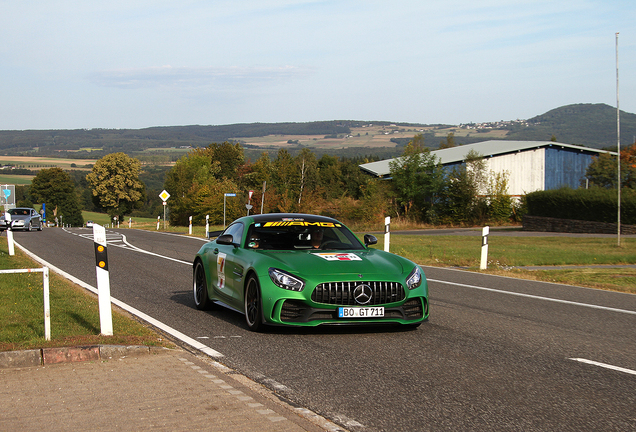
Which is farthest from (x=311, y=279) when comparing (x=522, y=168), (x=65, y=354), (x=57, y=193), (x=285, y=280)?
(x=57, y=193)

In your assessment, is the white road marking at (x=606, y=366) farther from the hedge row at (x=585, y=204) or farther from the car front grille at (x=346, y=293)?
the hedge row at (x=585, y=204)

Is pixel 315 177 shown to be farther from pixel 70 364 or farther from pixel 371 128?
pixel 371 128

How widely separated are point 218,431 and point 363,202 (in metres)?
46.9

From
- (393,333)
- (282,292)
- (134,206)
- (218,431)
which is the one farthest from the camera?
(134,206)

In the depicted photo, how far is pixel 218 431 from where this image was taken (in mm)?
4184

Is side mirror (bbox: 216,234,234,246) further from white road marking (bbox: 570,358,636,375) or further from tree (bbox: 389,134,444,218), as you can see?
tree (bbox: 389,134,444,218)

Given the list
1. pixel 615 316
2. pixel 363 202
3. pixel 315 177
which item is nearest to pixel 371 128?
pixel 315 177

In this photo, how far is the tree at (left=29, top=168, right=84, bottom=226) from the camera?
406ft

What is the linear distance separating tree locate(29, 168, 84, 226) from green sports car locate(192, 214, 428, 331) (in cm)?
12222

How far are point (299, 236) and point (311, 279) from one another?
1.63m

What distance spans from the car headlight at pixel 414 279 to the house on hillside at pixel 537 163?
48.2 meters

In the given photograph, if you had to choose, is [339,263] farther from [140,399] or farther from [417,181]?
[417,181]

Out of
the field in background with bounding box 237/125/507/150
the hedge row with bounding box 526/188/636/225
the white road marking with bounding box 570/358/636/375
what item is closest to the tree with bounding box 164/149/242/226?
Answer: the hedge row with bounding box 526/188/636/225

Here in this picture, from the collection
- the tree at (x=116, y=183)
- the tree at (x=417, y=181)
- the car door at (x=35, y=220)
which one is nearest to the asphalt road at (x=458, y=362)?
the car door at (x=35, y=220)
